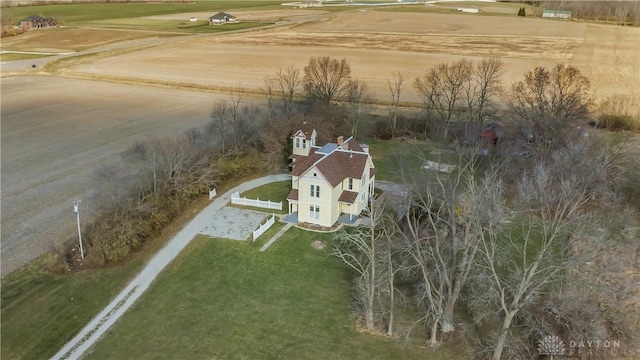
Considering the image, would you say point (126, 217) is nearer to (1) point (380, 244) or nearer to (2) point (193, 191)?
(2) point (193, 191)

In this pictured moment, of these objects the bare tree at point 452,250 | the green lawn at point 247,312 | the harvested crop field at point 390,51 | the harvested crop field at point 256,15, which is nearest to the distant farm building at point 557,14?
the harvested crop field at point 390,51

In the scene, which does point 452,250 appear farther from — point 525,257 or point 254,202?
point 254,202

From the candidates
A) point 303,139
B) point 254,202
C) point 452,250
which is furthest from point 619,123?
point 452,250

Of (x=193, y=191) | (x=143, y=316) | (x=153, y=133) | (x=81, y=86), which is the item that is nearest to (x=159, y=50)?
(x=81, y=86)

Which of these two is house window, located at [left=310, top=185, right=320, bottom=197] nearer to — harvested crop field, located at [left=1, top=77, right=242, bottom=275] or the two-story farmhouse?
the two-story farmhouse

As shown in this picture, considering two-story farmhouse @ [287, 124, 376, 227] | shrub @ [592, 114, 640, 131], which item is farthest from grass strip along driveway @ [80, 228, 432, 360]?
shrub @ [592, 114, 640, 131]

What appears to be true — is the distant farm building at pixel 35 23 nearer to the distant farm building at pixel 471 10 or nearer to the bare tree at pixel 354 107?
the bare tree at pixel 354 107
